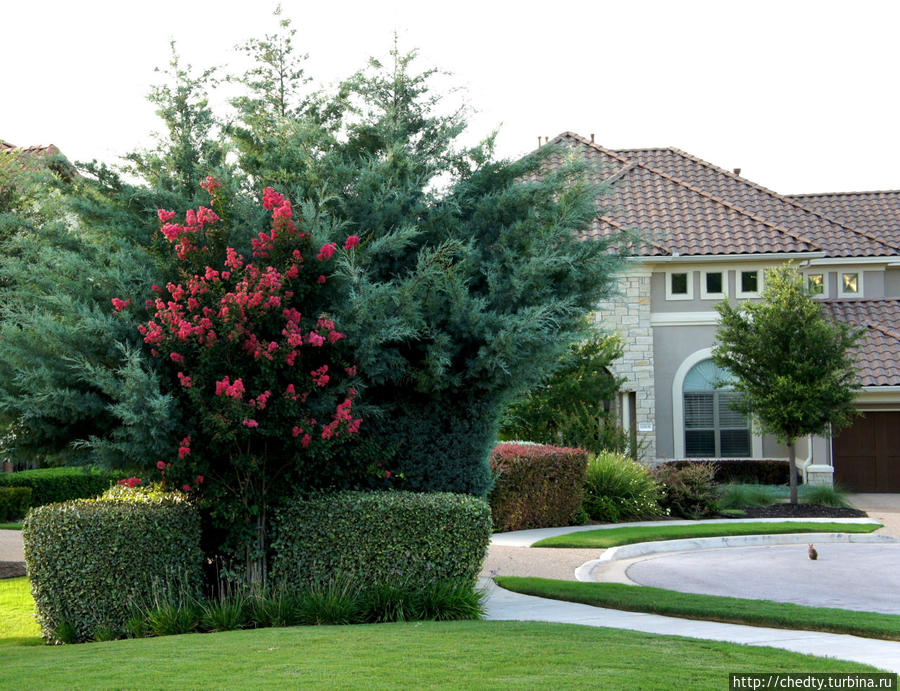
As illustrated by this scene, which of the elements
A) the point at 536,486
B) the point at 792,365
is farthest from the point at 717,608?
the point at 792,365

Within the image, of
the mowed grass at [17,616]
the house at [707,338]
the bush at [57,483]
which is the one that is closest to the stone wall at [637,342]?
the house at [707,338]

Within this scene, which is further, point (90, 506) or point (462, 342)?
point (462, 342)

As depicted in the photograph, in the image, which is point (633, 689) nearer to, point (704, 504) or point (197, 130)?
point (197, 130)

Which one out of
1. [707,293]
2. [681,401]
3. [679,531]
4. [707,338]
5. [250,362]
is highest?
[707,293]

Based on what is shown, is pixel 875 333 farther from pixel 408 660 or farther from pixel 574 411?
pixel 408 660

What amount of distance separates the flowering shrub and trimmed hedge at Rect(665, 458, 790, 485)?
1773cm

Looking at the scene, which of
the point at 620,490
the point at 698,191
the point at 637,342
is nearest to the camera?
the point at 620,490

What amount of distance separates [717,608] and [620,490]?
1026cm

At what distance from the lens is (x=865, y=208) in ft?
114

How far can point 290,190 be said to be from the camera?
11.3 metres

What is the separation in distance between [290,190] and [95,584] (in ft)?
15.2

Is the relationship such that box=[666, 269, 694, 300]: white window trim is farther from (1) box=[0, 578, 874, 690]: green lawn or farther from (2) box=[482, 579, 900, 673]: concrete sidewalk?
(1) box=[0, 578, 874, 690]: green lawn

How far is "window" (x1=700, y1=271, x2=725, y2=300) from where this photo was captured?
26.9 meters

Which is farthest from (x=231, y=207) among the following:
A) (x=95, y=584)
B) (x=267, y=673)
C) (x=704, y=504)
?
(x=704, y=504)
